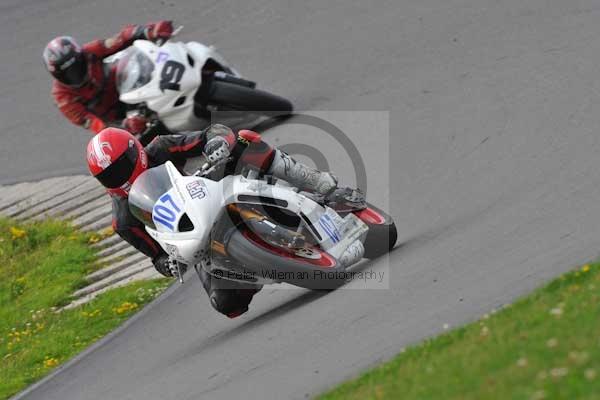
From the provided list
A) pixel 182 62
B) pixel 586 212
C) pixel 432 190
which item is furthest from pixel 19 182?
pixel 586 212

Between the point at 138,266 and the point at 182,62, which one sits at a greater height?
the point at 182,62

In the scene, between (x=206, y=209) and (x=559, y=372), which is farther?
(x=206, y=209)

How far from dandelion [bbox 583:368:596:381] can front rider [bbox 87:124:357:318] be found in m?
4.18

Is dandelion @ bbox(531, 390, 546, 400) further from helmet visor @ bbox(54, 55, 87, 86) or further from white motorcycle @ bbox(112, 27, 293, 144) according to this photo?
helmet visor @ bbox(54, 55, 87, 86)

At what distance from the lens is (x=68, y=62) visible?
1372 centimetres

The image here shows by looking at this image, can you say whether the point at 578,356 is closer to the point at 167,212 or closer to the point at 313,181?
the point at 167,212

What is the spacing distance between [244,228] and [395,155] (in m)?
3.61

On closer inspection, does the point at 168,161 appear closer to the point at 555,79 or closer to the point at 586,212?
the point at 586,212

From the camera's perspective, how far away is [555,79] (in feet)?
38.4

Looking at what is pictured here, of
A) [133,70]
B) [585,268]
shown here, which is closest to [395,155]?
[133,70]

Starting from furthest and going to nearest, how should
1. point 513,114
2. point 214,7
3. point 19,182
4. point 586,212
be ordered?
point 214,7, point 19,182, point 513,114, point 586,212

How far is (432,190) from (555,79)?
207 centimetres

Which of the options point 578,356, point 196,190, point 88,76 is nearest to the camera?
point 578,356

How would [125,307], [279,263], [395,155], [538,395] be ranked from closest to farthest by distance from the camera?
[538,395] < [279,263] < [125,307] < [395,155]
